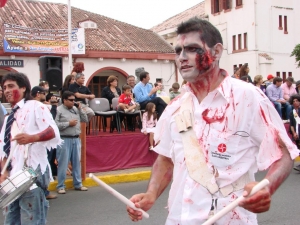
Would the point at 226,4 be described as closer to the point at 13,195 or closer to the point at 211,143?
the point at 13,195

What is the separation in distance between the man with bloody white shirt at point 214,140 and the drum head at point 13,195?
6.34 ft

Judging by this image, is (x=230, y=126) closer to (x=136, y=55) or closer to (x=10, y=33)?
(x=10, y=33)

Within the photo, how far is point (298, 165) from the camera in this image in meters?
11.6

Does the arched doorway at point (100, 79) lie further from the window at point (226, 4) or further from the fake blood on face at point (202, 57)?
the fake blood on face at point (202, 57)

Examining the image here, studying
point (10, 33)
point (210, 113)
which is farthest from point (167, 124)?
point (10, 33)

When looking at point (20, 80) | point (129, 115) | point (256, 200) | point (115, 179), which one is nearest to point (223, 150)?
point (256, 200)

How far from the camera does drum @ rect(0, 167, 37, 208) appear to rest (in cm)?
431

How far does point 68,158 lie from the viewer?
8.91 metres

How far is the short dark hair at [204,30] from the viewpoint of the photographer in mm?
2732

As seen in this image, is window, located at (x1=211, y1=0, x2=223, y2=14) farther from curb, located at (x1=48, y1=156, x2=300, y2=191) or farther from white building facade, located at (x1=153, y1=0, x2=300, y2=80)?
curb, located at (x1=48, y1=156, x2=300, y2=191)

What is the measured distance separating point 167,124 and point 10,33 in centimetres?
2348

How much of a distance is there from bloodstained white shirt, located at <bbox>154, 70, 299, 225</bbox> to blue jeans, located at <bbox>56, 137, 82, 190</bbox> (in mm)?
6417

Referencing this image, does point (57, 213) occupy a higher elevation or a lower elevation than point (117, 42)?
lower

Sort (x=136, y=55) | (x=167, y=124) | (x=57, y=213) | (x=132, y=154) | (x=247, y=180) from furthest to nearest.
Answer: (x=136, y=55) < (x=132, y=154) < (x=57, y=213) < (x=167, y=124) < (x=247, y=180)
